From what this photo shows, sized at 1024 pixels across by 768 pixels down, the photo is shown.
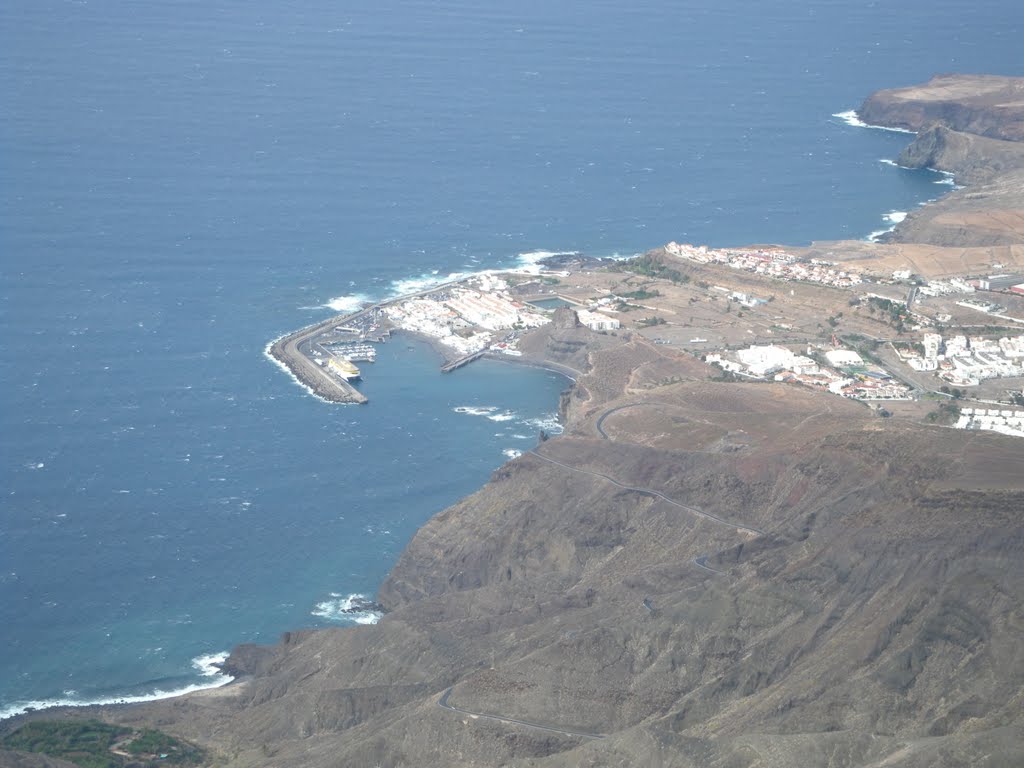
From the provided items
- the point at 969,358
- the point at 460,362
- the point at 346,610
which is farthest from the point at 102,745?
the point at 969,358

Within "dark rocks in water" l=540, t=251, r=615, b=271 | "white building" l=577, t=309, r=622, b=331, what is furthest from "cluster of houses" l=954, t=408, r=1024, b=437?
"dark rocks in water" l=540, t=251, r=615, b=271

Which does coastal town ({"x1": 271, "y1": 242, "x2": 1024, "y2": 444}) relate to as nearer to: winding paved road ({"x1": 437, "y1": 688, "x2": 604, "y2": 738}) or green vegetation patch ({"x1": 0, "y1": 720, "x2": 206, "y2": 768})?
green vegetation patch ({"x1": 0, "y1": 720, "x2": 206, "y2": 768})

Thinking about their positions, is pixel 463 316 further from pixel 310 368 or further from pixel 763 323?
pixel 763 323

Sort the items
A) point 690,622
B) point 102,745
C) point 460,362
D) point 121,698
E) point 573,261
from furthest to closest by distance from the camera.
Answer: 1. point 573,261
2. point 460,362
3. point 121,698
4. point 690,622
5. point 102,745

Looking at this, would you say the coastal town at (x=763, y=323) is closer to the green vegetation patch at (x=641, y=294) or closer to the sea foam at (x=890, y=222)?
the green vegetation patch at (x=641, y=294)

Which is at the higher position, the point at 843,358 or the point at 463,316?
the point at 463,316

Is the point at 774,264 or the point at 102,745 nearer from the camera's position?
the point at 102,745
